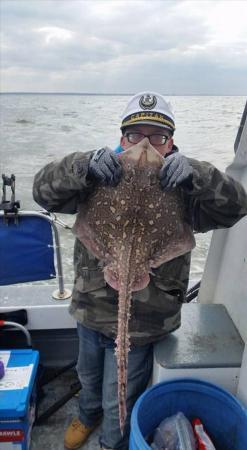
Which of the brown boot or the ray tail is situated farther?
the brown boot

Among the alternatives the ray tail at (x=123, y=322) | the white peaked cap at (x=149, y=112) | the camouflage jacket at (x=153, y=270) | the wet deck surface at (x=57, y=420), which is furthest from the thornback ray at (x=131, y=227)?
the wet deck surface at (x=57, y=420)

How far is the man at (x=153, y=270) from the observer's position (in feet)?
6.86

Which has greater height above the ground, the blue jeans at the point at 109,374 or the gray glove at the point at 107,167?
the gray glove at the point at 107,167

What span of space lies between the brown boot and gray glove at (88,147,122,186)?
2102 millimetres

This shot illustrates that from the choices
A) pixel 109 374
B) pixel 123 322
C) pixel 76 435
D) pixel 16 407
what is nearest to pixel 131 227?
pixel 123 322

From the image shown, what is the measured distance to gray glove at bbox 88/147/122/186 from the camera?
1.89 m

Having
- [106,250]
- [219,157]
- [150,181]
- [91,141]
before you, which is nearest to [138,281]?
[106,250]

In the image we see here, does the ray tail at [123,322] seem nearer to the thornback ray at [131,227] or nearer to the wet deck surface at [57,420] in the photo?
the thornback ray at [131,227]

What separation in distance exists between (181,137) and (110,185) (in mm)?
27254

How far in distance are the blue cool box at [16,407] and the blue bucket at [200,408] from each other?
0.84 m

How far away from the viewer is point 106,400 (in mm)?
2705

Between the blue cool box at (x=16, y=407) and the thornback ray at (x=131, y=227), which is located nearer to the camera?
the thornback ray at (x=131, y=227)

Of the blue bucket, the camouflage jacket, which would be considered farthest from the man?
the blue bucket

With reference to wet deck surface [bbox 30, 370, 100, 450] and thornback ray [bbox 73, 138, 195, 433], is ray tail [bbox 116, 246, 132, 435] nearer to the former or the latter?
thornback ray [bbox 73, 138, 195, 433]
